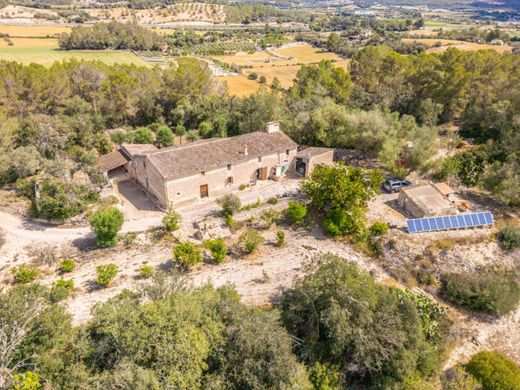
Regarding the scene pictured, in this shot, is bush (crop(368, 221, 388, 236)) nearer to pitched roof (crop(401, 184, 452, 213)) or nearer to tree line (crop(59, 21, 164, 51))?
pitched roof (crop(401, 184, 452, 213))

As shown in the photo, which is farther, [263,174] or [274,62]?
[274,62]

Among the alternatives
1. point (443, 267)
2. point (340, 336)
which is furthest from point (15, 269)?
point (443, 267)

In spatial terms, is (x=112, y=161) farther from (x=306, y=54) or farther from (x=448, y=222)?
(x=306, y=54)

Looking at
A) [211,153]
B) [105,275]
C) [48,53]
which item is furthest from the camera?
[48,53]

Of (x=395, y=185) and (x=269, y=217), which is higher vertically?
(x=269, y=217)

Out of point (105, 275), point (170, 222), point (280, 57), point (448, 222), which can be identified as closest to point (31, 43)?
point (280, 57)

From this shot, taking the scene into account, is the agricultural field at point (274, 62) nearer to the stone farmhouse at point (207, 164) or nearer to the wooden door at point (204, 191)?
the stone farmhouse at point (207, 164)

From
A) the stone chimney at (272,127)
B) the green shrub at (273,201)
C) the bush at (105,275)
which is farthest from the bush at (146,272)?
the stone chimney at (272,127)

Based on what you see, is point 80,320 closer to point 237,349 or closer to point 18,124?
point 237,349
